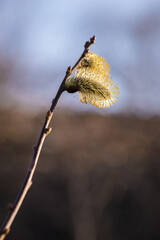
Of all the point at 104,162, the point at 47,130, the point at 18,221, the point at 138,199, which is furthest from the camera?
the point at 104,162

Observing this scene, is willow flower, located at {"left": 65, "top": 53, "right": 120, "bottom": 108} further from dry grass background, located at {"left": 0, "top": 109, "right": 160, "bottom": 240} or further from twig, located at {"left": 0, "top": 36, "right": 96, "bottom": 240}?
dry grass background, located at {"left": 0, "top": 109, "right": 160, "bottom": 240}

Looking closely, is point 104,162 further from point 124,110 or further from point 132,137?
point 124,110

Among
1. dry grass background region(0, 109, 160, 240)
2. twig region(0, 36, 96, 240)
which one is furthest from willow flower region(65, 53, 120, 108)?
dry grass background region(0, 109, 160, 240)

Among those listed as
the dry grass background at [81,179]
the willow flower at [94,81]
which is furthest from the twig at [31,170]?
the dry grass background at [81,179]

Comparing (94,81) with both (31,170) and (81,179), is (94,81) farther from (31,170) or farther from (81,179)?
(81,179)

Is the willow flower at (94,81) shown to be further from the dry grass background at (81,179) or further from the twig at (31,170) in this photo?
the dry grass background at (81,179)

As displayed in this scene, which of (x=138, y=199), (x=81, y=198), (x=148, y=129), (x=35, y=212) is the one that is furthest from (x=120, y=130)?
(x=35, y=212)
